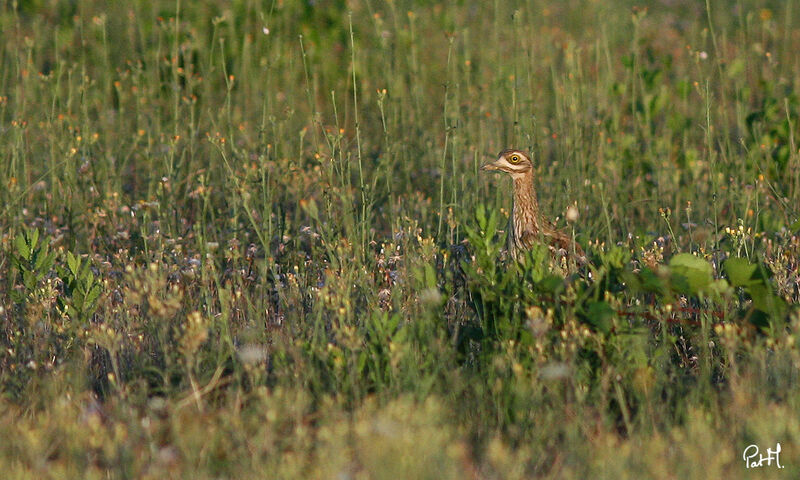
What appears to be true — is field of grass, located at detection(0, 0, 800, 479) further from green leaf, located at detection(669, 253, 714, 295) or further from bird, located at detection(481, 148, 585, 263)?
bird, located at detection(481, 148, 585, 263)

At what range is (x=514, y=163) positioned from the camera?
21.6 ft

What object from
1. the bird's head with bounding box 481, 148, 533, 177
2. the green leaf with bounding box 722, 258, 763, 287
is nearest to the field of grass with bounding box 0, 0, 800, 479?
the green leaf with bounding box 722, 258, 763, 287

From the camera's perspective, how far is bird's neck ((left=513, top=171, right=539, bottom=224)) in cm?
651

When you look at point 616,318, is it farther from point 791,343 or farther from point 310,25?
point 310,25

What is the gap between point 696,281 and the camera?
4.55 m

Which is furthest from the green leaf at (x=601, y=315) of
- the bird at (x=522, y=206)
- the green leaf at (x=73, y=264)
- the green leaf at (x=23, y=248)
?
the green leaf at (x=23, y=248)

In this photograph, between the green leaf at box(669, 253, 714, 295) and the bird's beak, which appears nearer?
the green leaf at box(669, 253, 714, 295)

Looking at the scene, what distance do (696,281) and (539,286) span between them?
65 cm

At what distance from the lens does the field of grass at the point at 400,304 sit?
379cm

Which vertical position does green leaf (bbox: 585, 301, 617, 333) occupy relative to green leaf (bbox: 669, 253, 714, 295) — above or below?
below

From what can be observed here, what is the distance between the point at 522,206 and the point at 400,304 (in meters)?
1.62

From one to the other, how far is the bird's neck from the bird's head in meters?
0.03
